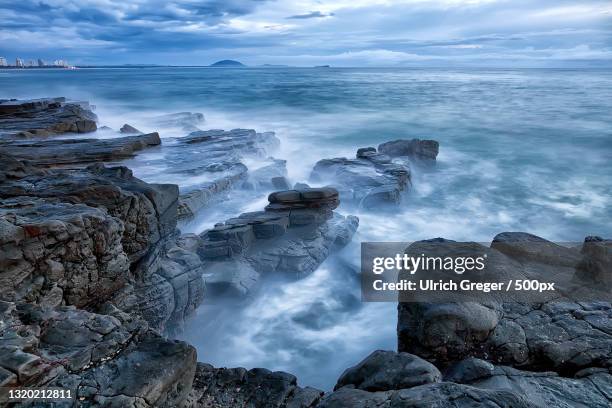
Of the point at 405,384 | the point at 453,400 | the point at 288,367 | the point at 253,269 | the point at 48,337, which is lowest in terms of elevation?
the point at 288,367

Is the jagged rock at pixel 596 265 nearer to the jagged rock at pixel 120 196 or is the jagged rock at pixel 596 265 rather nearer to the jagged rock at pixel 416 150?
the jagged rock at pixel 120 196

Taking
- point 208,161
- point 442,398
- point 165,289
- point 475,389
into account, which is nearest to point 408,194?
point 208,161

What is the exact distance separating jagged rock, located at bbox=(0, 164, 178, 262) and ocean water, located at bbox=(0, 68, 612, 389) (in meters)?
2.06

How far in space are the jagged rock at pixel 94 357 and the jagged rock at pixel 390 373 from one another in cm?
183

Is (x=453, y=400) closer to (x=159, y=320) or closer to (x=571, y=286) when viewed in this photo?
(x=571, y=286)

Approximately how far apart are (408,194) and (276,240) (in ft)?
20.3

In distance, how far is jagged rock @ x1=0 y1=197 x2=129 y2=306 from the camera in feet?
15.5

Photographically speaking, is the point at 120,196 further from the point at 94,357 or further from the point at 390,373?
the point at 390,373

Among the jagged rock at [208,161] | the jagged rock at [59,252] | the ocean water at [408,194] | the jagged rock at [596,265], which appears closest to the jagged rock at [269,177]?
the jagged rock at [208,161]

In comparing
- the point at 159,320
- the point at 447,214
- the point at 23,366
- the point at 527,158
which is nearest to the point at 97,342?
the point at 23,366

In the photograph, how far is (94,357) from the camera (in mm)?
3918

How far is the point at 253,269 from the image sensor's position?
9.52 metres

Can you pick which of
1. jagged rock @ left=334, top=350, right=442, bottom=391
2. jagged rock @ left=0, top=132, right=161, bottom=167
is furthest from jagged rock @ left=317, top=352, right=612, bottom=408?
jagged rock @ left=0, top=132, right=161, bottom=167

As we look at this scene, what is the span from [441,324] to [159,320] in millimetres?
4294
